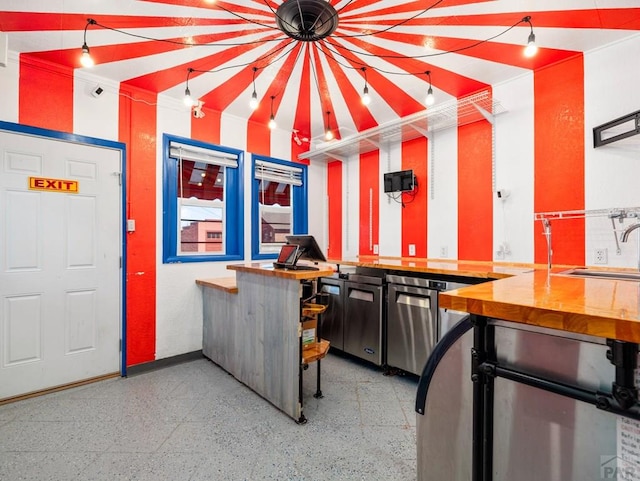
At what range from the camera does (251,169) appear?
13.2 feet

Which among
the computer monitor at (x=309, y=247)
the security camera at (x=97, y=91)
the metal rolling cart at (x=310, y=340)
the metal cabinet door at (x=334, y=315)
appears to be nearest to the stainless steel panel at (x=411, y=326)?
the metal cabinet door at (x=334, y=315)

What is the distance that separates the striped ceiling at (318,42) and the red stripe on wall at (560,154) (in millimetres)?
208

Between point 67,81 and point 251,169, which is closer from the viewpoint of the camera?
point 67,81

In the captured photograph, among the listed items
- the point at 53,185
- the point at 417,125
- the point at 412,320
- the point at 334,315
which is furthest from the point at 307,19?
the point at 334,315

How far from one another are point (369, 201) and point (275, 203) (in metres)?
1.35

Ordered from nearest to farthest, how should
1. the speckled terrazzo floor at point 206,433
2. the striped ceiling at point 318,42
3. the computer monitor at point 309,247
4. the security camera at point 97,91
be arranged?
the speckled terrazzo floor at point 206,433 → the striped ceiling at point 318,42 → the computer monitor at point 309,247 → the security camera at point 97,91

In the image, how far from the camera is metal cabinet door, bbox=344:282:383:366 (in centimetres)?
308

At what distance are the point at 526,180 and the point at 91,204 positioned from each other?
4137 mm

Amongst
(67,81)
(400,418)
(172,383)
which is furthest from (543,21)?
(172,383)

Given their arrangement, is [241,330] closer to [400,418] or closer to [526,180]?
[400,418]

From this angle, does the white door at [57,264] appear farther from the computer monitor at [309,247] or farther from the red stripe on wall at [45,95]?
the computer monitor at [309,247]

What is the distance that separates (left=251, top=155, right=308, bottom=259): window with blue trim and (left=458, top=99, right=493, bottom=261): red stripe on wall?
2199mm

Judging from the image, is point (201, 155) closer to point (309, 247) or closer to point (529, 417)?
point (309, 247)

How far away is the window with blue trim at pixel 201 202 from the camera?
11.2 feet
